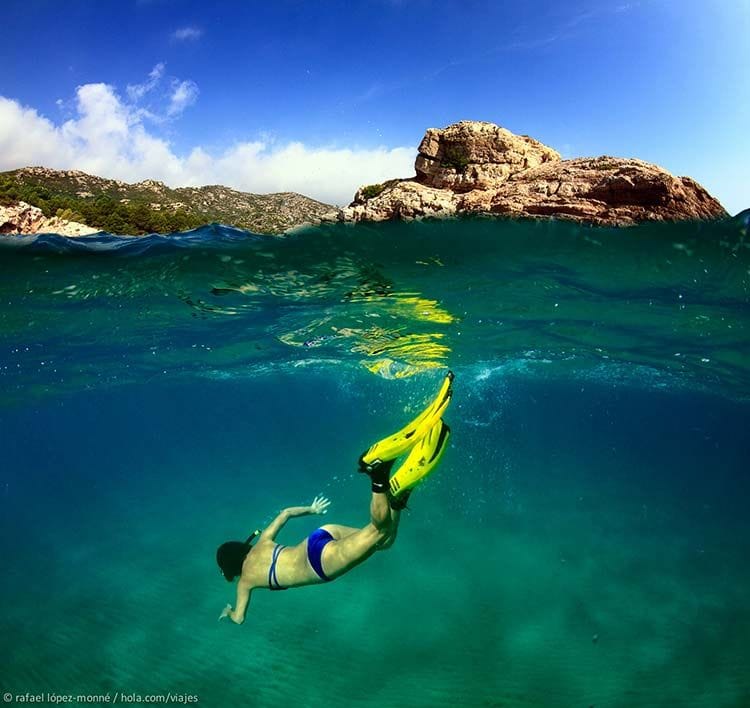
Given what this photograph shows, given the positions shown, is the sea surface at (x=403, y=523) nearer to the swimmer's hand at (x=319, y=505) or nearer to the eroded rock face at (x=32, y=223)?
the eroded rock face at (x=32, y=223)

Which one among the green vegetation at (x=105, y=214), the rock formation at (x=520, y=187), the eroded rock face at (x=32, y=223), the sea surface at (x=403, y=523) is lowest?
the sea surface at (x=403, y=523)

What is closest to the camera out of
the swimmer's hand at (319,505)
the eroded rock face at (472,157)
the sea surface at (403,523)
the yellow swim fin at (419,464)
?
the yellow swim fin at (419,464)

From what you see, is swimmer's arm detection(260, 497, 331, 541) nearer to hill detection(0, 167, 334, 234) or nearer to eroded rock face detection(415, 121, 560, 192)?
hill detection(0, 167, 334, 234)

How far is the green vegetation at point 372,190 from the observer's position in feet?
40.9

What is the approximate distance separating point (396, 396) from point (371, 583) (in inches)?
1009

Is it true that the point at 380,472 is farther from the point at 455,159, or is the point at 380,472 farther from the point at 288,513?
the point at 455,159

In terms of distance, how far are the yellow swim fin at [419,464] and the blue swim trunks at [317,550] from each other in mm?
1649

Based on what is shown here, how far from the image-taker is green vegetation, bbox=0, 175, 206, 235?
41.2 feet

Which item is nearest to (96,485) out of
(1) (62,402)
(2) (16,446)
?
(2) (16,446)

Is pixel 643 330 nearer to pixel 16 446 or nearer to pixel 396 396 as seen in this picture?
pixel 396 396

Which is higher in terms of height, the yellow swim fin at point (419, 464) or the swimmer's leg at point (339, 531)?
the yellow swim fin at point (419, 464)

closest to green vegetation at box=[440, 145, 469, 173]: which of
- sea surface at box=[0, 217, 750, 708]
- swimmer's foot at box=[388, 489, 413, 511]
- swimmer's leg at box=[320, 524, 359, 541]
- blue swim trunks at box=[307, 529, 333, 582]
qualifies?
sea surface at box=[0, 217, 750, 708]

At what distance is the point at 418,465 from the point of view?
5.89 meters

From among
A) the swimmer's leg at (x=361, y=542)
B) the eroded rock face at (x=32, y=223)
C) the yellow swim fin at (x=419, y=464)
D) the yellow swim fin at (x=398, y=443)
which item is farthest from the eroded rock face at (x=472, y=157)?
the eroded rock face at (x=32, y=223)
